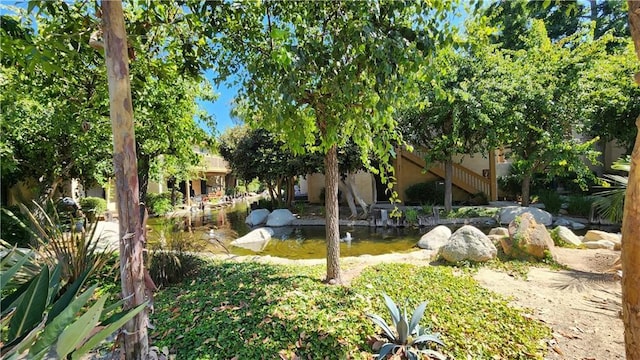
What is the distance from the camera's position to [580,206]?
1102cm

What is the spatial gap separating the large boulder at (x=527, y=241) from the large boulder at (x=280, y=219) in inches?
355

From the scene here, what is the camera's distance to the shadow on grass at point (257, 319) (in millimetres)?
2580

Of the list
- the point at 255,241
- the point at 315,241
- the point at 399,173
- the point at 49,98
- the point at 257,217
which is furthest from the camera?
the point at 399,173

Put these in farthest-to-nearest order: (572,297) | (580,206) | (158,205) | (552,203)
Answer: (158,205)
(552,203)
(580,206)
(572,297)

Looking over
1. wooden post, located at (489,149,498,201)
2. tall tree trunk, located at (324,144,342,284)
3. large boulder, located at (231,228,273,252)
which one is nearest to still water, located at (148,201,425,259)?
large boulder, located at (231,228,273,252)

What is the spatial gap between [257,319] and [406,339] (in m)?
1.41

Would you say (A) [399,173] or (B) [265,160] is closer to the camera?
(B) [265,160]

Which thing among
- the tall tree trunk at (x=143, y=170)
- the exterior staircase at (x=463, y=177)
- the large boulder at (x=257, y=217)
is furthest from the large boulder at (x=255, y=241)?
the exterior staircase at (x=463, y=177)

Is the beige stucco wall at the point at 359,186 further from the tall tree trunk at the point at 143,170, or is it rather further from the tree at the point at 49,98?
the tree at the point at 49,98

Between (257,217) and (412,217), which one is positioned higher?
(412,217)

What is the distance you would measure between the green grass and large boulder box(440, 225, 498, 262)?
3.53ft

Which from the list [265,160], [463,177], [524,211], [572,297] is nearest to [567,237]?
[572,297]

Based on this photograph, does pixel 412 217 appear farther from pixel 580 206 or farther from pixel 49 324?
pixel 49 324

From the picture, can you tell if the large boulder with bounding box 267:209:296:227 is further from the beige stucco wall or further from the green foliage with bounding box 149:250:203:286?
the green foliage with bounding box 149:250:203:286
